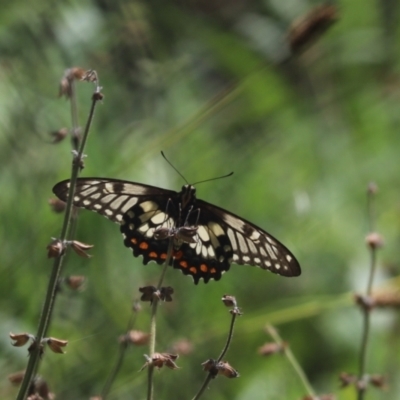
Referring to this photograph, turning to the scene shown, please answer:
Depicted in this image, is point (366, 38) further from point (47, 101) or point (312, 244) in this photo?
point (47, 101)

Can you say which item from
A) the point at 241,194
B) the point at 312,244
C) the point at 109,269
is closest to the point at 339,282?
the point at 312,244

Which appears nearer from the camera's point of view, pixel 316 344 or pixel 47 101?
pixel 47 101

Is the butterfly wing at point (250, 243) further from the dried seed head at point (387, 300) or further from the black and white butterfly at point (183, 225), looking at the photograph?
the dried seed head at point (387, 300)

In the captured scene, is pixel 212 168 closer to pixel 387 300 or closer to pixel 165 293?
pixel 387 300

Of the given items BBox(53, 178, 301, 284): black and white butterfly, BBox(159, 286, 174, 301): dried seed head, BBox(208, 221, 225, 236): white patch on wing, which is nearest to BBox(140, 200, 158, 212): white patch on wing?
BBox(53, 178, 301, 284): black and white butterfly

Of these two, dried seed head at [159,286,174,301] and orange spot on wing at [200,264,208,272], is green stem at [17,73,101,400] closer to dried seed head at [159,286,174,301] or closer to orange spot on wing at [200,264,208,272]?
dried seed head at [159,286,174,301]

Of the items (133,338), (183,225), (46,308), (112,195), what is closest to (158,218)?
(112,195)
